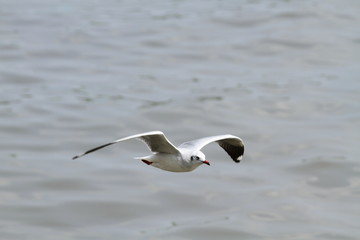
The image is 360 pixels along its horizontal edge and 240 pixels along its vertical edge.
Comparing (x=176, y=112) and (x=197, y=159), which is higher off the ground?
(x=197, y=159)

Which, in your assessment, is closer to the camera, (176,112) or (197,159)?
(197,159)

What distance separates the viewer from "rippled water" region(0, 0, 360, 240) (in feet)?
58.9

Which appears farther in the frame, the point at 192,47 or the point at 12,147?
the point at 192,47

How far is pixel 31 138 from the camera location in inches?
810

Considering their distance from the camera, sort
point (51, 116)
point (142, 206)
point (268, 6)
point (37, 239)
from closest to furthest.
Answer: point (37, 239), point (142, 206), point (51, 116), point (268, 6)

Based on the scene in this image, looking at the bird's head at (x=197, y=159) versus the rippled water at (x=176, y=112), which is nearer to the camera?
the bird's head at (x=197, y=159)

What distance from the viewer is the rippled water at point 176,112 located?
17.9m

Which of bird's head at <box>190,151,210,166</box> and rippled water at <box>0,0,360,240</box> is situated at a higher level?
bird's head at <box>190,151,210,166</box>

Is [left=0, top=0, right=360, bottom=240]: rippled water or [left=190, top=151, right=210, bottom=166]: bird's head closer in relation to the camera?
[left=190, top=151, right=210, bottom=166]: bird's head

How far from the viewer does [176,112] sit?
72.1 feet

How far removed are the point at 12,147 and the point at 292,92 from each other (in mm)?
7323

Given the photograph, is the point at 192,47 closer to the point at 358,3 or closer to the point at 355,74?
the point at 355,74

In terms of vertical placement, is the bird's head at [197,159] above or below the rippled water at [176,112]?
above

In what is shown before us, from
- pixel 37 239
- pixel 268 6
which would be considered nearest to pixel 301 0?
pixel 268 6
